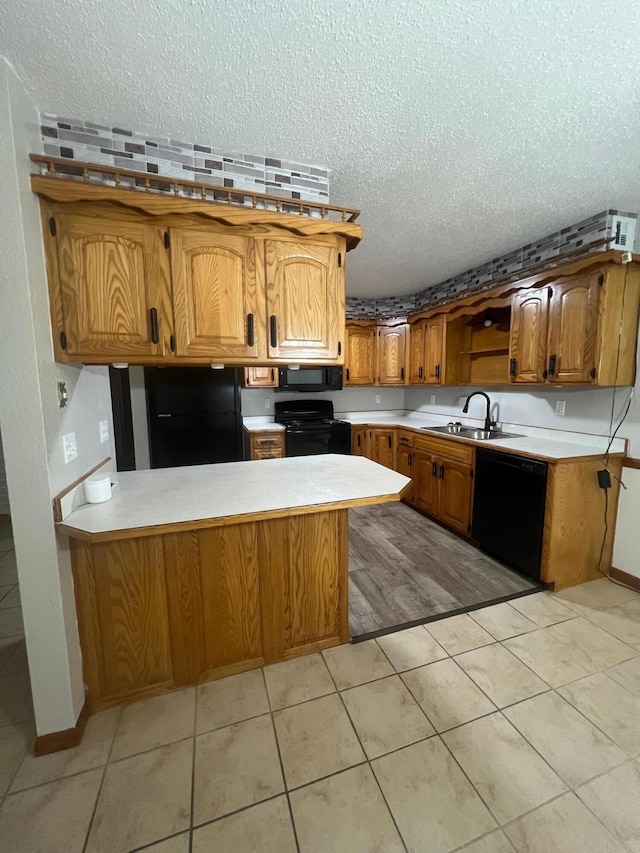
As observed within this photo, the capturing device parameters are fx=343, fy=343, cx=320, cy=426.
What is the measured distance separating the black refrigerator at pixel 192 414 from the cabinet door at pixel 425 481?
6.94ft

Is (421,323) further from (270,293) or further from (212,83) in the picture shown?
(212,83)

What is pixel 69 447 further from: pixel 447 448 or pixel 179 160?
pixel 447 448

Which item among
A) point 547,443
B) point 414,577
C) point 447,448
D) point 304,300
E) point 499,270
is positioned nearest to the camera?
point 304,300

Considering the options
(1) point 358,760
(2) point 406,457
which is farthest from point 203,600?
(2) point 406,457

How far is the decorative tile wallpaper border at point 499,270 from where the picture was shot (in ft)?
7.39

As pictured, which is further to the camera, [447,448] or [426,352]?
[426,352]

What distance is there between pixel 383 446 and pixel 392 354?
1167 mm

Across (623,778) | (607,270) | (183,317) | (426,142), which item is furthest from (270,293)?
(623,778)

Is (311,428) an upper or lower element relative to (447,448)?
upper

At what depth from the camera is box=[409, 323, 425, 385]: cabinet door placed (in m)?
3.93

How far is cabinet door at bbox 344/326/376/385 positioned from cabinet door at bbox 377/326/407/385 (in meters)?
0.10

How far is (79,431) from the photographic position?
5.13 ft

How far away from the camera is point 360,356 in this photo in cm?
439

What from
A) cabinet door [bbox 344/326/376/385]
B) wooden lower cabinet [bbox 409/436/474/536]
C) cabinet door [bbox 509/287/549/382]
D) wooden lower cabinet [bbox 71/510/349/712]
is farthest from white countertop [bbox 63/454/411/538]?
cabinet door [bbox 344/326/376/385]
